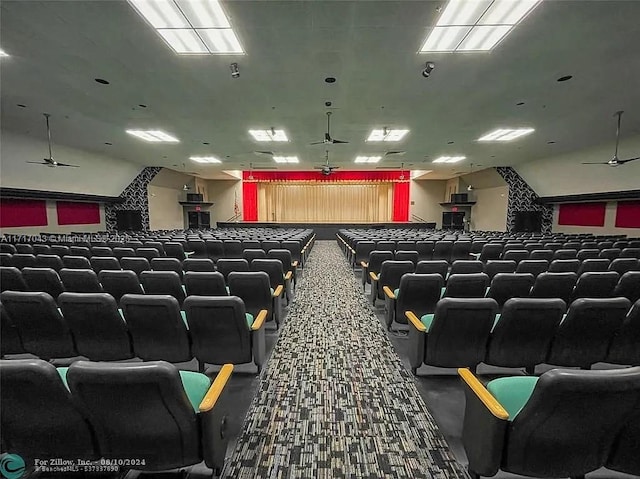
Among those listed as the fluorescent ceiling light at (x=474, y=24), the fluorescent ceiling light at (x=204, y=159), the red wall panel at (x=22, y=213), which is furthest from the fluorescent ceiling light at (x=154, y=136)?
the fluorescent ceiling light at (x=474, y=24)

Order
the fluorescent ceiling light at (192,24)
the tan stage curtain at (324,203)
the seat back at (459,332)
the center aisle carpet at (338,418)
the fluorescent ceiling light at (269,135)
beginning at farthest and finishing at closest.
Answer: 1. the tan stage curtain at (324,203)
2. the fluorescent ceiling light at (269,135)
3. the fluorescent ceiling light at (192,24)
4. the seat back at (459,332)
5. the center aisle carpet at (338,418)

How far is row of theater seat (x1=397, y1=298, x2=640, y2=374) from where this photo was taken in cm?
224

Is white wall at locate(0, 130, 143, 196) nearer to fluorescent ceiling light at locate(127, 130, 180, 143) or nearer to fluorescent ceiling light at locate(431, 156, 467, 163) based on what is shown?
fluorescent ceiling light at locate(127, 130, 180, 143)

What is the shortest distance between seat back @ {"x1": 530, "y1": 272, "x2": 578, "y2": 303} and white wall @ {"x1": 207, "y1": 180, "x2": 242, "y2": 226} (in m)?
22.0

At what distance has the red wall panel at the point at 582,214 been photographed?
11.9 metres

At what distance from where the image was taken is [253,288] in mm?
3492

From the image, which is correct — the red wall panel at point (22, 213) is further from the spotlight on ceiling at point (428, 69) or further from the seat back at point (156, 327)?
the spotlight on ceiling at point (428, 69)

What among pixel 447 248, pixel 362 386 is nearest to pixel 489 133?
pixel 447 248

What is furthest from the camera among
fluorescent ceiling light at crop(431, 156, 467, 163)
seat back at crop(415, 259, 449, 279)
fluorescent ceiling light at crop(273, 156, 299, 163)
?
fluorescent ceiling light at crop(273, 156, 299, 163)

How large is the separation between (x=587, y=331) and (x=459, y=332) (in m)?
1.02

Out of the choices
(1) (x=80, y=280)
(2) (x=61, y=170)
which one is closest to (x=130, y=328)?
(1) (x=80, y=280)

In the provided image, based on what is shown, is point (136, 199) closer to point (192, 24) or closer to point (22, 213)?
point (22, 213)

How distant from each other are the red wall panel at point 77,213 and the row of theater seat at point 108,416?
1440 centimetres

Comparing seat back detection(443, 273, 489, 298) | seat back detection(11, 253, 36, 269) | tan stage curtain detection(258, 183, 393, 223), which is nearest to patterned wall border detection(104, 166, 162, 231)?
tan stage curtain detection(258, 183, 393, 223)
